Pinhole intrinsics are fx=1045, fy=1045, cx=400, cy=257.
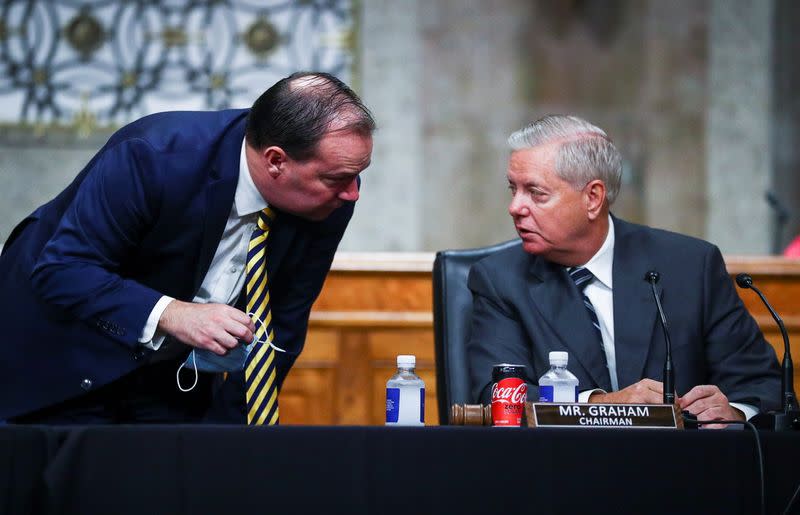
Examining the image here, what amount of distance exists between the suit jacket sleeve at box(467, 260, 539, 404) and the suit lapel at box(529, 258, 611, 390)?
72 mm

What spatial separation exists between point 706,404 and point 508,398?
1.45 feet

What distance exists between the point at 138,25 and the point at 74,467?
14.6 feet

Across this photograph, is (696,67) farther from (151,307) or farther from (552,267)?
(151,307)

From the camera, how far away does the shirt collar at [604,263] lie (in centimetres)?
242

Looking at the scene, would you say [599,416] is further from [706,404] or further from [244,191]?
[244,191]

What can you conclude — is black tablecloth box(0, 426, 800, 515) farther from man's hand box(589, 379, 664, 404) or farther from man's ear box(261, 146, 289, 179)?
man's ear box(261, 146, 289, 179)

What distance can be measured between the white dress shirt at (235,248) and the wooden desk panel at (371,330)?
52.7 inches

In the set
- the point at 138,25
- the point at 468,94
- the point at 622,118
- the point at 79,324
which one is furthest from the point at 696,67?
the point at 79,324

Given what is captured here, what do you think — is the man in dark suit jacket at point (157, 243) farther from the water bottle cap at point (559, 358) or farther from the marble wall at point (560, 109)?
the marble wall at point (560, 109)

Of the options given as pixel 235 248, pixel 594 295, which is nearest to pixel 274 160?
pixel 235 248

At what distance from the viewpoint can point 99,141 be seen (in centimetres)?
538

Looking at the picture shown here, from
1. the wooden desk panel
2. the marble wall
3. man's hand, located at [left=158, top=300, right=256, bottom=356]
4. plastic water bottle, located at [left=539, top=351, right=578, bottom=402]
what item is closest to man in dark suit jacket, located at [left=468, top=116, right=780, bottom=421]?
plastic water bottle, located at [left=539, top=351, right=578, bottom=402]

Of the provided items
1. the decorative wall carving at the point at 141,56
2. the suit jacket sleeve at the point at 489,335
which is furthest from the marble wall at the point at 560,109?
the suit jacket sleeve at the point at 489,335

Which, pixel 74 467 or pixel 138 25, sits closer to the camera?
pixel 74 467
